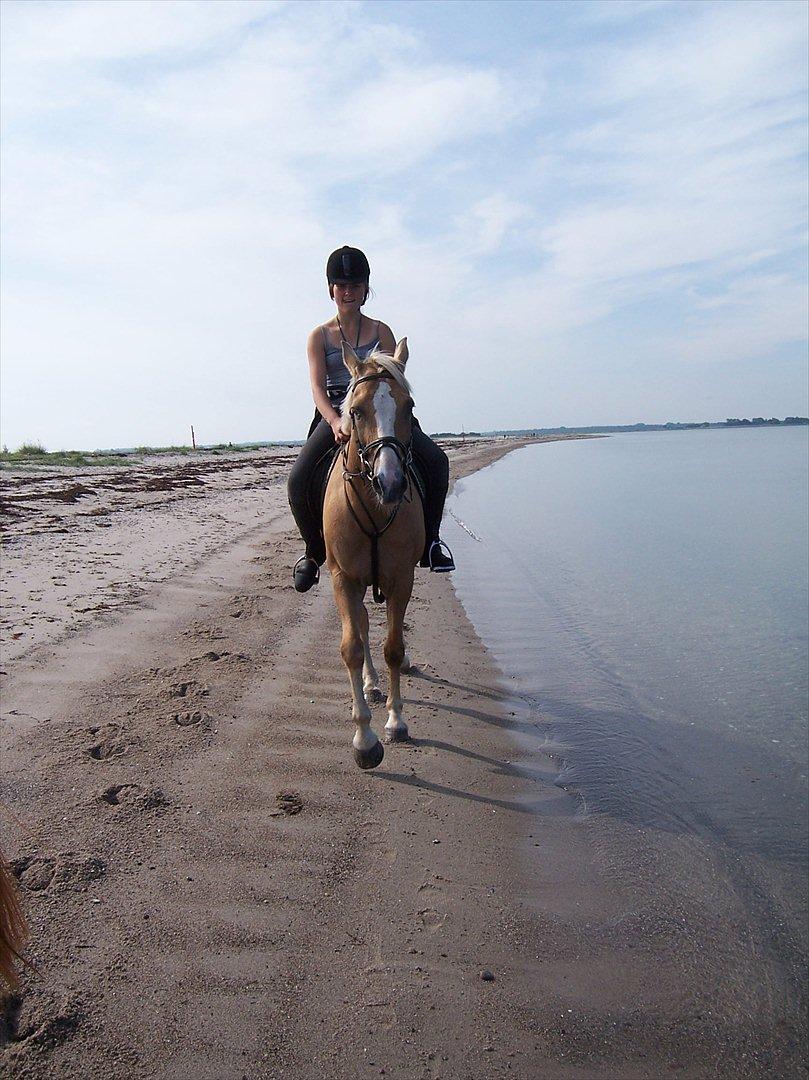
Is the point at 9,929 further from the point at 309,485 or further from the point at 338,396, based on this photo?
the point at 338,396

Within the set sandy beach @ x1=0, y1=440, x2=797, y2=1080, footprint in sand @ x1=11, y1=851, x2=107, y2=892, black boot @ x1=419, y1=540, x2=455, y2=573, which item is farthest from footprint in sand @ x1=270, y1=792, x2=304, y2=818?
black boot @ x1=419, y1=540, x2=455, y2=573

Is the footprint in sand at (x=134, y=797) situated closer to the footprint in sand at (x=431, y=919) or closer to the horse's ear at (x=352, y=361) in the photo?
the footprint in sand at (x=431, y=919)

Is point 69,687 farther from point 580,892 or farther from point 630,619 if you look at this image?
point 630,619

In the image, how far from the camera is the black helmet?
525 centimetres

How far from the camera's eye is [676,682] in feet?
23.2

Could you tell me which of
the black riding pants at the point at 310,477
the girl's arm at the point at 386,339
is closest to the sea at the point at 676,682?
the black riding pants at the point at 310,477

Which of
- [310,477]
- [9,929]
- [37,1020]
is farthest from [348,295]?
[37,1020]

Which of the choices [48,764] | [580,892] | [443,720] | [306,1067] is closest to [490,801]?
[580,892]

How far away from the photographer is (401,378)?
15.0ft

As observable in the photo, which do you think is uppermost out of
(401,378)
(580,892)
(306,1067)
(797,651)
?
(401,378)

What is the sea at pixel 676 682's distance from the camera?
411cm

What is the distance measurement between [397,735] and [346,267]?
12.0 feet

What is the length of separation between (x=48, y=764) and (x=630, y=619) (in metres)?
7.77

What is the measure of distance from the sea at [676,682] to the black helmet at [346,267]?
12.9ft
